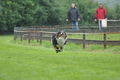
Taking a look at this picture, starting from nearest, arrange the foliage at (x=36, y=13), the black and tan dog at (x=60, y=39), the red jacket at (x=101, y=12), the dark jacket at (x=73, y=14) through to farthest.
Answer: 1. the black and tan dog at (x=60, y=39)
2. the red jacket at (x=101, y=12)
3. the dark jacket at (x=73, y=14)
4. the foliage at (x=36, y=13)

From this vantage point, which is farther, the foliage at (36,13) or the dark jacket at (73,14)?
the foliage at (36,13)

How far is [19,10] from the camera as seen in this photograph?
146 ft

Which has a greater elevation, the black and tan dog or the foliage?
the foliage

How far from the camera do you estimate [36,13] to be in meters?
47.8

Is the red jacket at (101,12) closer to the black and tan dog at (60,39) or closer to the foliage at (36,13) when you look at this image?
the black and tan dog at (60,39)

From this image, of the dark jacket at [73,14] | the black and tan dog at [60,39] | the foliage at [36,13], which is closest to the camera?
the black and tan dog at [60,39]

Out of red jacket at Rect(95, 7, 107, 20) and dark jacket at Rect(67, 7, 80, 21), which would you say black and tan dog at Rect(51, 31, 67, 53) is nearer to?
red jacket at Rect(95, 7, 107, 20)

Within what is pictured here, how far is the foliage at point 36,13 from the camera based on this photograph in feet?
138

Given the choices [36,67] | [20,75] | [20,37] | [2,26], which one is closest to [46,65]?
[36,67]

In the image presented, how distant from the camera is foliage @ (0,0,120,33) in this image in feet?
138

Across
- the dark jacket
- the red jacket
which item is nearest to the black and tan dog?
the red jacket

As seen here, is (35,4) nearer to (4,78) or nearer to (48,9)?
(48,9)

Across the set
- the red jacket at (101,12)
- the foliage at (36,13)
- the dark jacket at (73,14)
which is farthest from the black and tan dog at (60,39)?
the foliage at (36,13)

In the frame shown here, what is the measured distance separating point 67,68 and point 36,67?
974 millimetres
